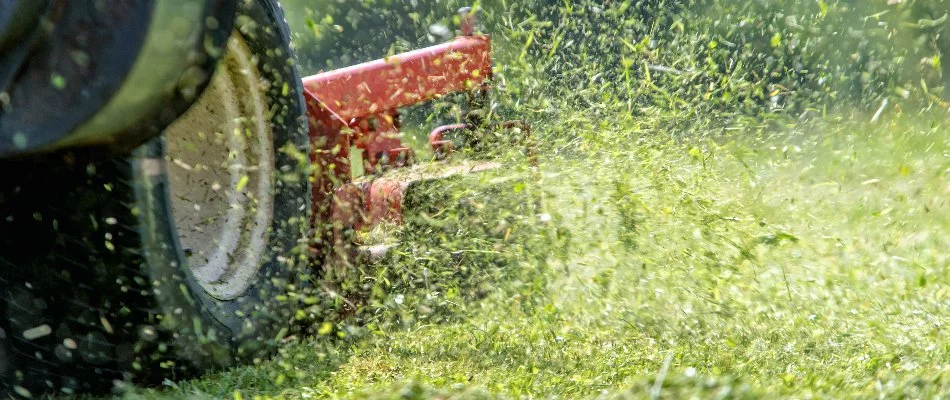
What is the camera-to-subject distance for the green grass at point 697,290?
252cm

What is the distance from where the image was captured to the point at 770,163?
440 cm

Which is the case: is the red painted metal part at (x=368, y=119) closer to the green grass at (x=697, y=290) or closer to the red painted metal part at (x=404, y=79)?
the red painted metal part at (x=404, y=79)

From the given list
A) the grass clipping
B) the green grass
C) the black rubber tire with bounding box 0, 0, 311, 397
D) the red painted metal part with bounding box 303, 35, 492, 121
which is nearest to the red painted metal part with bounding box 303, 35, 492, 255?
the red painted metal part with bounding box 303, 35, 492, 121

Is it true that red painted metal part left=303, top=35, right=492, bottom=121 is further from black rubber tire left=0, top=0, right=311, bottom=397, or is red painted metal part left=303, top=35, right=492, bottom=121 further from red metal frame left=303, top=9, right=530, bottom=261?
black rubber tire left=0, top=0, right=311, bottom=397

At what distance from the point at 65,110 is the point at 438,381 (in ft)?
3.36

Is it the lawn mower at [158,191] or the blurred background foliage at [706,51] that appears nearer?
the lawn mower at [158,191]

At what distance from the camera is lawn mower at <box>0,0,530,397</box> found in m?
2.00

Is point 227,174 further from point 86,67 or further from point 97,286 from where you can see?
point 86,67

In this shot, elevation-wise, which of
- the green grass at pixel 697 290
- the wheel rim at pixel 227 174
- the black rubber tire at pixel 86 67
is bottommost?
the green grass at pixel 697 290

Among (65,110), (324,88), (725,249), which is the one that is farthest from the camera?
(324,88)

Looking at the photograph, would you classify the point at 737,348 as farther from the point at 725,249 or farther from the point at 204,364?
the point at 204,364

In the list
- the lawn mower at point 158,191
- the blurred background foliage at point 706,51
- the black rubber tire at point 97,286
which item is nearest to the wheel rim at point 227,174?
the lawn mower at point 158,191

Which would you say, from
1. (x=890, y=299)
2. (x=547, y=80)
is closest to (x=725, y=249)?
(x=890, y=299)

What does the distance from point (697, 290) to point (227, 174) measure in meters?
1.49
